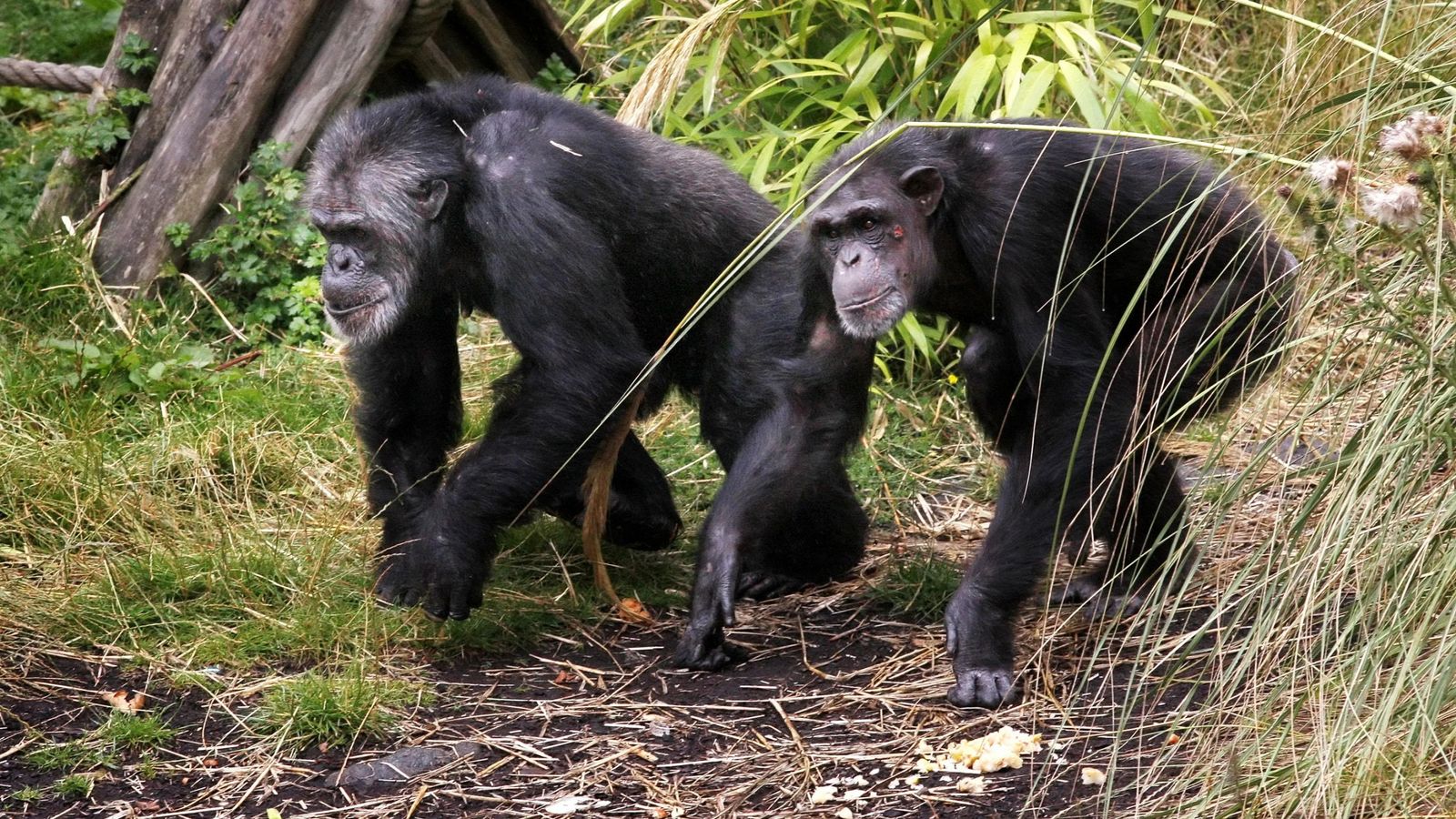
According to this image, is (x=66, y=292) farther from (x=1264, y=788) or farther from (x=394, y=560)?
(x=1264, y=788)

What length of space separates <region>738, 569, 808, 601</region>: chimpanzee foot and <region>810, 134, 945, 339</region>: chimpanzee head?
3.72ft

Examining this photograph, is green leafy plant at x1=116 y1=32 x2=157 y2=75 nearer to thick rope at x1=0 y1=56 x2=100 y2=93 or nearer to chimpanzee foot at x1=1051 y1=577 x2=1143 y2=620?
thick rope at x1=0 y1=56 x2=100 y2=93

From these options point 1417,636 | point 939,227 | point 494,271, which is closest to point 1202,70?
point 939,227

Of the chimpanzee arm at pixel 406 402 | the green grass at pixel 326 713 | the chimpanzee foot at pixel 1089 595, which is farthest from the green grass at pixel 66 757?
the chimpanzee foot at pixel 1089 595

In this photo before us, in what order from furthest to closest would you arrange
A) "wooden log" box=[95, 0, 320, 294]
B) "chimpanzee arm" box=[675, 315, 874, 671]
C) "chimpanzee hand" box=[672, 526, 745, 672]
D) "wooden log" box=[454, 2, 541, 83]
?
"wooden log" box=[454, 2, 541, 83] < "wooden log" box=[95, 0, 320, 294] < "chimpanzee arm" box=[675, 315, 874, 671] < "chimpanzee hand" box=[672, 526, 745, 672]

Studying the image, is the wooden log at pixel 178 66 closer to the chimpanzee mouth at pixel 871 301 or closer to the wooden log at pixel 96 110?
the wooden log at pixel 96 110

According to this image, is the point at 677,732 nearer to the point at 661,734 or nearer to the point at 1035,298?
the point at 661,734

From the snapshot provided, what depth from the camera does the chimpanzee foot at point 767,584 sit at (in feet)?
18.0

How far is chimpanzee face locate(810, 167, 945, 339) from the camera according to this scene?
15.5 feet

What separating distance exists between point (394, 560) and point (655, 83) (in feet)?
7.40

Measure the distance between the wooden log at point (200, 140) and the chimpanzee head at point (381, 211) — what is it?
1926 millimetres

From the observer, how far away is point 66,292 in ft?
21.7

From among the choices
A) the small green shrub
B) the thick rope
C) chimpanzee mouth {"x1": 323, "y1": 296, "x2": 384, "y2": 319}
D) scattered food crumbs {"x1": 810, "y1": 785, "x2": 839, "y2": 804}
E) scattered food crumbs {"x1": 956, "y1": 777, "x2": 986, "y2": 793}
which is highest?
the thick rope

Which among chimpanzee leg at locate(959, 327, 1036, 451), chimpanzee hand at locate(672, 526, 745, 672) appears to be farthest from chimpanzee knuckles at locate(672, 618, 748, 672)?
chimpanzee leg at locate(959, 327, 1036, 451)
